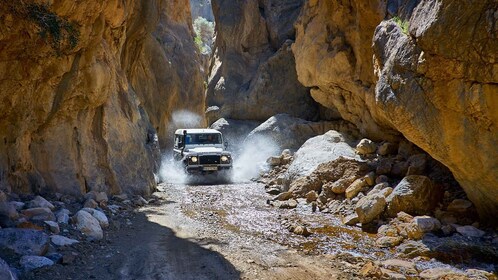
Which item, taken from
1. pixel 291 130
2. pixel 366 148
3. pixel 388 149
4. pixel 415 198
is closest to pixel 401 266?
pixel 415 198

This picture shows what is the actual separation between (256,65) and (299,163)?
1616 centimetres

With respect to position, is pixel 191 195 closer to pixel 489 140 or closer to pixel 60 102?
pixel 60 102

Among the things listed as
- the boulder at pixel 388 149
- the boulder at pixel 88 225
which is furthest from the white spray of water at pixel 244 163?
the boulder at pixel 88 225

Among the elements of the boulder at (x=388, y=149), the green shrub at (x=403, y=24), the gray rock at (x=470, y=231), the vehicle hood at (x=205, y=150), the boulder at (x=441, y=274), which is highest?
the green shrub at (x=403, y=24)

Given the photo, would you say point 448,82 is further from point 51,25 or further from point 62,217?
point 51,25

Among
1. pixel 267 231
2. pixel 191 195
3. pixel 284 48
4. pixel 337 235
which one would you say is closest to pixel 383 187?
pixel 337 235

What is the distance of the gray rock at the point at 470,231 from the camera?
817 cm

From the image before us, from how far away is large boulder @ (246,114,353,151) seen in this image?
70.5 ft

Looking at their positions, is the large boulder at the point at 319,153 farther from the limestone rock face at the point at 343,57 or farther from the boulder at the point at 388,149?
the limestone rock face at the point at 343,57

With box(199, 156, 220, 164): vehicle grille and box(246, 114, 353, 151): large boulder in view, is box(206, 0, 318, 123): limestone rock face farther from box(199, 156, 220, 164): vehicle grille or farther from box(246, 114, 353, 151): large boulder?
box(199, 156, 220, 164): vehicle grille

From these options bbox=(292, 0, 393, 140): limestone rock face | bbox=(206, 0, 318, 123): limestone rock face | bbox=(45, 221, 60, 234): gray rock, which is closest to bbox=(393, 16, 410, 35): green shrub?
bbox=(292, 0, 393, 140): limestone rock face

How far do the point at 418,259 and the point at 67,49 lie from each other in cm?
818

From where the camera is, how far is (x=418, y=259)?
7.27 metres

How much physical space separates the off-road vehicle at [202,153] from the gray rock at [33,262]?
11.6 metres
